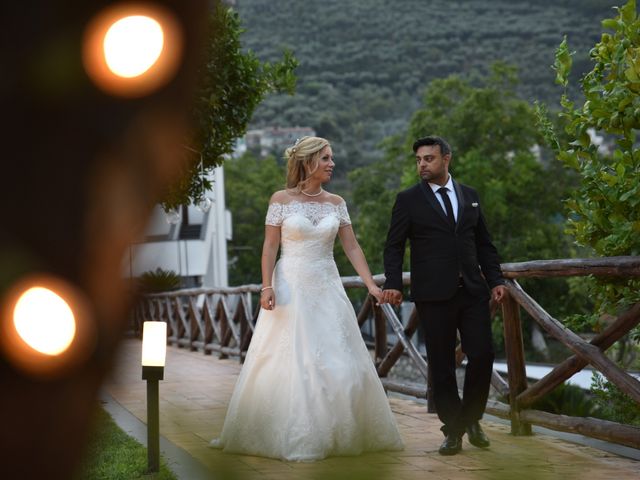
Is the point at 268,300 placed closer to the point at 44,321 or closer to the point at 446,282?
the point at 446,282

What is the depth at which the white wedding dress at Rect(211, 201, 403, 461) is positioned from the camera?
18.9 feet

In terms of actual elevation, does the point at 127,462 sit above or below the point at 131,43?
below

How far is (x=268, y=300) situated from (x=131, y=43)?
5.45 m

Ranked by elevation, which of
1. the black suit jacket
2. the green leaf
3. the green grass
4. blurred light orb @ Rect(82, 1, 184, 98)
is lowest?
the green grass

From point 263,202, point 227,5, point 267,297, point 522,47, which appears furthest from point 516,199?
point 522,47

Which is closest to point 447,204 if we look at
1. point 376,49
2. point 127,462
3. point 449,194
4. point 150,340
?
point 449,194

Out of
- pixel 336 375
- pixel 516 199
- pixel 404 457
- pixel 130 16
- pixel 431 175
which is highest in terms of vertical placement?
pixel 516 199

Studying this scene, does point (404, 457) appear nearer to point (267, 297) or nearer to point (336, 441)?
point (336, 441)

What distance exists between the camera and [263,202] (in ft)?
294

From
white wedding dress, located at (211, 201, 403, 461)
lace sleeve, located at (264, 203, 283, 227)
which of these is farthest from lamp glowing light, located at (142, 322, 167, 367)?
lace sleeve, located at (264, 203, 283, 227)

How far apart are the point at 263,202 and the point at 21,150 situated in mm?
89165

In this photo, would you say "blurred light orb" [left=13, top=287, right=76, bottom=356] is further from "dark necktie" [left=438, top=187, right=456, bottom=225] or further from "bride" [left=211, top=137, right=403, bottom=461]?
"dark necktie" [left=438, top=187, right=456, bottom=225]

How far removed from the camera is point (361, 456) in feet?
4.71

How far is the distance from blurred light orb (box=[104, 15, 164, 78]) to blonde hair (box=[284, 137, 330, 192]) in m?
5.44
